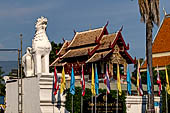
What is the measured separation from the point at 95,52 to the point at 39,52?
24.0 meters

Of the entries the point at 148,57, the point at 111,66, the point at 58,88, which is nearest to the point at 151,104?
the point at 148,57

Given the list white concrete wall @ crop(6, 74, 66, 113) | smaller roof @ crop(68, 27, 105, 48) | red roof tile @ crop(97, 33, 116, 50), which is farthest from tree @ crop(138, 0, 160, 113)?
smaller roof @ crop(68, 27, 105, 48)

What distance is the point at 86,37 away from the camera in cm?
4325

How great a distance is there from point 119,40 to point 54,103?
83.3 feet

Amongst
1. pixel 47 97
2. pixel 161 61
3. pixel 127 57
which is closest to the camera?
pixel 47 97

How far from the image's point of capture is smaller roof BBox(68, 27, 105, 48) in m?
41.8

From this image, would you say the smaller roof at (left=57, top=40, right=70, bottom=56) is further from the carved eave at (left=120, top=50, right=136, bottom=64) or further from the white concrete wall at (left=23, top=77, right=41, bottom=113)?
the white concrete wall at (left=23, top=77, right=41, bottom=113)

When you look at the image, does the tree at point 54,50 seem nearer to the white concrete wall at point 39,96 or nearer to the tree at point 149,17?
the tree at point 149,17

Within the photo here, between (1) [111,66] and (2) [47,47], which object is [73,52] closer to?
(1) [111,66]

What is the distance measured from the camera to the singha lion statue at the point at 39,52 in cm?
1702

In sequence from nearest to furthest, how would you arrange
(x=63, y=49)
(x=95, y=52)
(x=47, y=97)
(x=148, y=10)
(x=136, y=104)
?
1. (x=47, y=97)
2. (x=148, y=10)
3. (x=136, y=104)
4. (x=95, y=52)
5. (x=63, y=49)

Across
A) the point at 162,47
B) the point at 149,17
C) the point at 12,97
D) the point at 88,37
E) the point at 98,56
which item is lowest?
the point at 12,97

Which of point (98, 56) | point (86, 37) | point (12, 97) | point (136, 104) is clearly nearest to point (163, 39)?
point (86, 37)

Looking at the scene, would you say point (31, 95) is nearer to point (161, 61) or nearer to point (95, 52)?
point (95, 52)
